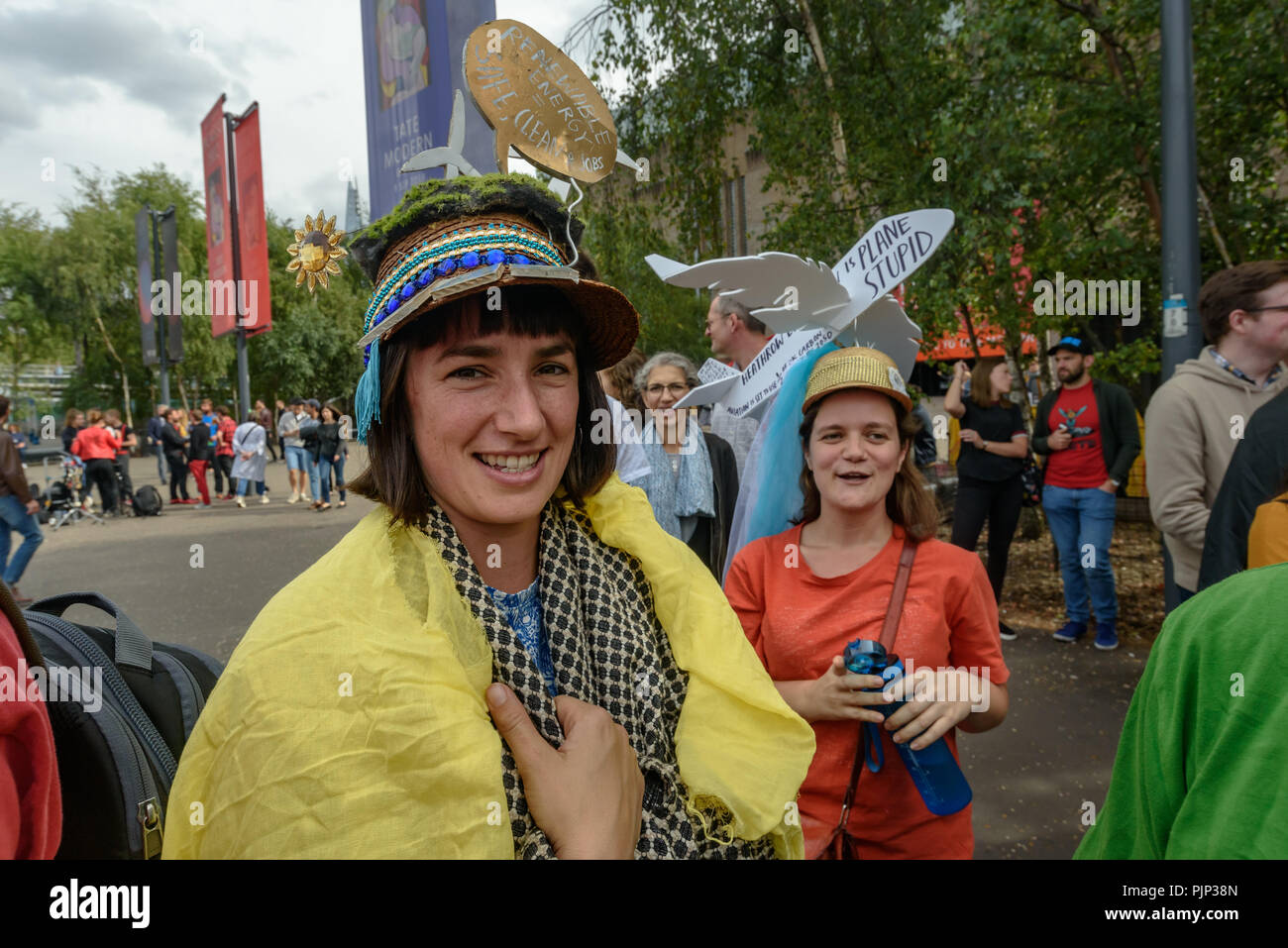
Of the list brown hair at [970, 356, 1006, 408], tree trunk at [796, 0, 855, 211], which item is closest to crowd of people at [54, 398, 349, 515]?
tree trunk at [796, 0, 855, 211]

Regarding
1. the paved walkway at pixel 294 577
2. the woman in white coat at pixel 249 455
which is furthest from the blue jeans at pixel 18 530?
the woman in white coat at pixel 249 455

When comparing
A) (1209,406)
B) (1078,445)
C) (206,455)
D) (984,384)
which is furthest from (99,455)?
(1209,406)

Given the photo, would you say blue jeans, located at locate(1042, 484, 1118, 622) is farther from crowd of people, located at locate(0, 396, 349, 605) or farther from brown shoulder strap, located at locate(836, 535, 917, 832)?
crowd of people, located at locate(0, 396, 349, 605)

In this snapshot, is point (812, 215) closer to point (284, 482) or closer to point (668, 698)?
point (668, 698)

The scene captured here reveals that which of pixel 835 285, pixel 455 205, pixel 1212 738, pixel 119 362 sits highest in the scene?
pixel 119 362

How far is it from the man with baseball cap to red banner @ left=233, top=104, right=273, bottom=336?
835 cm

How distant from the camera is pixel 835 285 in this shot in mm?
2600

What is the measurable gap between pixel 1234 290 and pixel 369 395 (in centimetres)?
349

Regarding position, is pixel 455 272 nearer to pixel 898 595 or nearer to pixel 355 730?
pixel 355 730

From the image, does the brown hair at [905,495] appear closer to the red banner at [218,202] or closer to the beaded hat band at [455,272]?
the beaded hat band at [455,272]

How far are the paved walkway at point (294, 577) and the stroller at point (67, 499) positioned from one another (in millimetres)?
408

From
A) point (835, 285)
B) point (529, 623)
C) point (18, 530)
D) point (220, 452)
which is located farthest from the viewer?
point (220, 452)

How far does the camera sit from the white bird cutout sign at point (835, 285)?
2.53 m

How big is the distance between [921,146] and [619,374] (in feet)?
13.0
